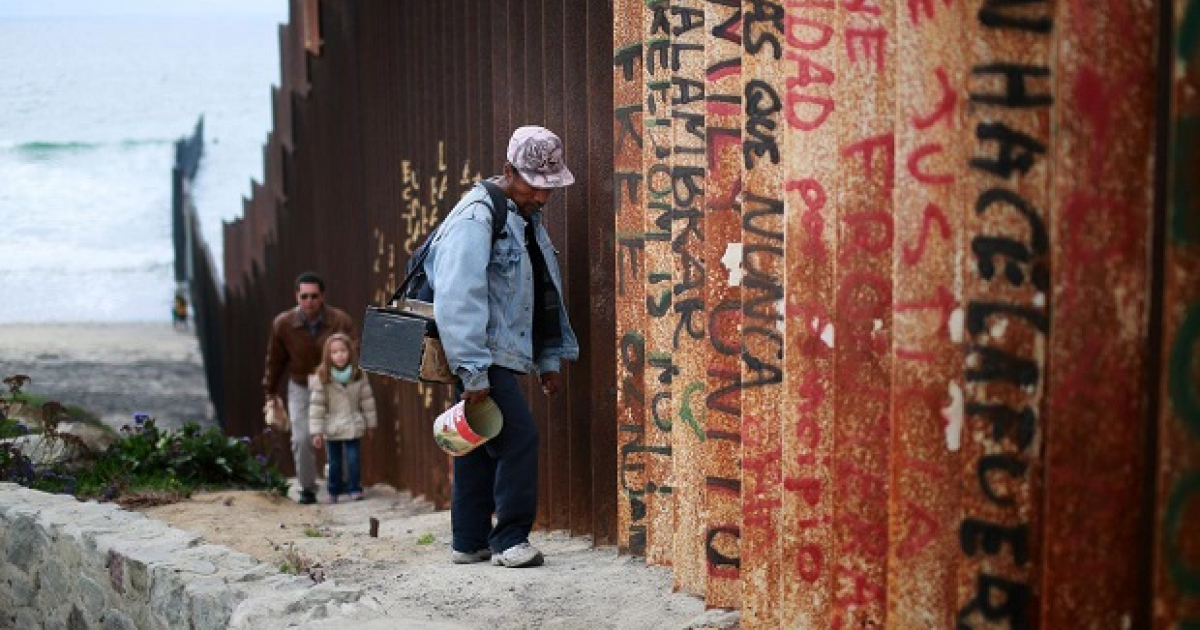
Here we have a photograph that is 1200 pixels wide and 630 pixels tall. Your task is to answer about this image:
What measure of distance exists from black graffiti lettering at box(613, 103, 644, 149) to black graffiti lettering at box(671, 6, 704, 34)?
0.69 meters

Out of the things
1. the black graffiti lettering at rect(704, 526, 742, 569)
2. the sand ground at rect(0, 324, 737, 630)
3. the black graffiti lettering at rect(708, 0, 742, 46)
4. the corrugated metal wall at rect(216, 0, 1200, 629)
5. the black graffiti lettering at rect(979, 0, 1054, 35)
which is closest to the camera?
the corrugated metal wall at rect(216, 0, 1200, 629)

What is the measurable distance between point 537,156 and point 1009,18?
2726 mm

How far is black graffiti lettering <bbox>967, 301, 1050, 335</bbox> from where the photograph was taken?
365cm

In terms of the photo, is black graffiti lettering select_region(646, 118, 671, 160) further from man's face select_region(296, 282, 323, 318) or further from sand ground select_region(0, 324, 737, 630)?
man's face select_region(296, 282, 323, 318)

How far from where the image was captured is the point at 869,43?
13.5ft

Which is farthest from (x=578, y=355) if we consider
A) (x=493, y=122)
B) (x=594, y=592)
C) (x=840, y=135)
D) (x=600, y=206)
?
(x=840, y=135)

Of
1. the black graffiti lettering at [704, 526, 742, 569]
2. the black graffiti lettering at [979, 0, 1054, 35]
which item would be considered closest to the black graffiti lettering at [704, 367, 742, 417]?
the black graffiti lettering at [704, 526, 742, 569]

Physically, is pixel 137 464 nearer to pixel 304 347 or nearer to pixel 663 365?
pixel 304 347

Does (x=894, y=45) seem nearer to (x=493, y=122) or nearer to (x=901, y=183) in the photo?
(x=901, y=183)

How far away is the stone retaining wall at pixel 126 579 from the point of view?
472 centimetres

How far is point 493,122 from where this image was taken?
8.02 m

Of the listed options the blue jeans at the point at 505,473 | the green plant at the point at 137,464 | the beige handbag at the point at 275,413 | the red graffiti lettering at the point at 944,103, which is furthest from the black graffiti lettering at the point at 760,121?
the beige handbag at the point at 275,413

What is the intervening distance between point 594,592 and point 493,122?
308cm

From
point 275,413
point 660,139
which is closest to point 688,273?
point 660,139
